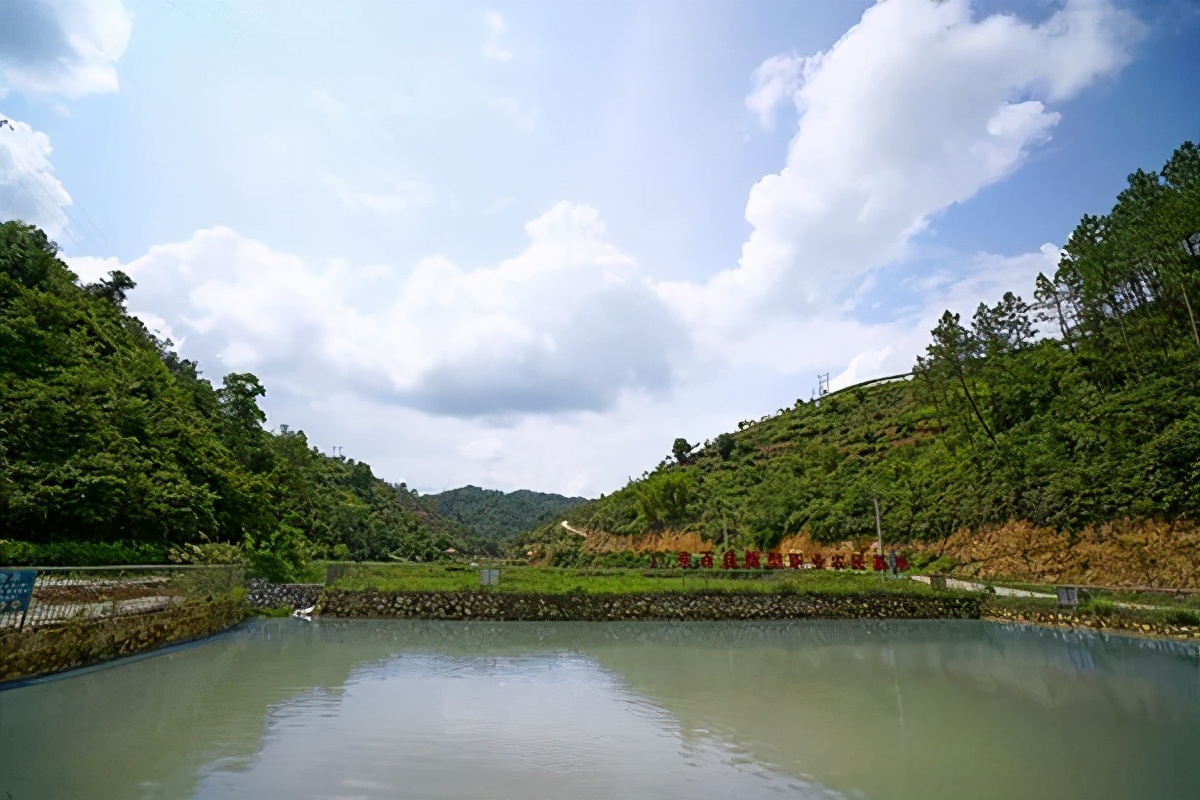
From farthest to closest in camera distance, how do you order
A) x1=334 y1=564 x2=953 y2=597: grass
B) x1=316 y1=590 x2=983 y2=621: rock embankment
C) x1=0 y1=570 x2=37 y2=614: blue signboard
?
x1=334 y1=564 x2=953 y2=597: grass < x1=316 y1=590 x2=983 y2=621: rock embankment < x1=0 y1=570 x2=37 y2=614: blue signboard

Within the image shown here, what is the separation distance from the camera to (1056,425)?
27.4 m

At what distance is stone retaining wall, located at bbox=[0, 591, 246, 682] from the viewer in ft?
28.6

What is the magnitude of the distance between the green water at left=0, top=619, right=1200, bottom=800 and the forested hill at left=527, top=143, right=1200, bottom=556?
10.5 m

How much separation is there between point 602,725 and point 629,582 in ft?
47.2

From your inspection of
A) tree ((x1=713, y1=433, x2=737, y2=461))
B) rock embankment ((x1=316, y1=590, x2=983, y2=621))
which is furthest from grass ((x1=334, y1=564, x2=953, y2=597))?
tree ((x1=713, y1=433, x2=737, y2=461))

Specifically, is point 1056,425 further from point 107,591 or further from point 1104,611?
point 107,591

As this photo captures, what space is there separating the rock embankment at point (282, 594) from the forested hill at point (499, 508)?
265 feet

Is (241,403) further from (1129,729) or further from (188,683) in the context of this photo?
(1129,729)

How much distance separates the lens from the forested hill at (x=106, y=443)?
17.5m

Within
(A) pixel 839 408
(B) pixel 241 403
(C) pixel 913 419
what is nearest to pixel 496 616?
(B) pixel 241 403

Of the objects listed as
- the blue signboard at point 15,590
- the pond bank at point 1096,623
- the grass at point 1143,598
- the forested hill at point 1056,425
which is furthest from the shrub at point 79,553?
the forested hill at point 1056,425

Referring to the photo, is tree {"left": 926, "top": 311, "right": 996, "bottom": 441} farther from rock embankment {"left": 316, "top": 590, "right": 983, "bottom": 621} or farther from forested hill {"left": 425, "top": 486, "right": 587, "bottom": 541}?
forested hill {"left": 425, "top": 486, "right": 587, "bottom": 541}

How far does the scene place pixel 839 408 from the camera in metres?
62.4

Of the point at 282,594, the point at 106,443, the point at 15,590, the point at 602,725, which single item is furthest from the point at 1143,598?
the point at 106,443
